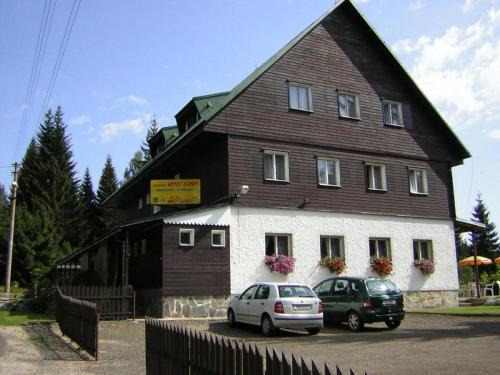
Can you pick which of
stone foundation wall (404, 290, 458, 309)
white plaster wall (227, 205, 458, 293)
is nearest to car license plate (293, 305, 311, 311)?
white plaster wall (227, 205, 458, 293)

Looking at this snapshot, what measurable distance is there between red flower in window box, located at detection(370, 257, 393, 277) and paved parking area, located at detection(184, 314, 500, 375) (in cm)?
524

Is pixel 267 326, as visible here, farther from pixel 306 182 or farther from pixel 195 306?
pixel 306 182

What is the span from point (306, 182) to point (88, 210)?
1736 inches

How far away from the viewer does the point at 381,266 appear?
2473 cm

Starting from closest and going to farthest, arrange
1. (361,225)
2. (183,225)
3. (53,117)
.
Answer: (183,225)
(361,225)
(53,117)

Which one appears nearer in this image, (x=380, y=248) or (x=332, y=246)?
(x=332, y=246)

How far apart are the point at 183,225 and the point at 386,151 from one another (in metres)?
11.6

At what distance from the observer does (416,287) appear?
1022 inches

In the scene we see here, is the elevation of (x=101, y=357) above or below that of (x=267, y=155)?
below

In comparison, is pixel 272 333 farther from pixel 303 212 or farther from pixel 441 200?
pixel 441 200

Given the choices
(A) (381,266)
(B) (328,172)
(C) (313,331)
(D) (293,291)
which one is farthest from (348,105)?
(C) (313,331)

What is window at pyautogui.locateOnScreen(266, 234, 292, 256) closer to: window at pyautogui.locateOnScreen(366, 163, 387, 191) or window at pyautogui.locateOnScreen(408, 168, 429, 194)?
window at pyautogui.locateOnScreen(366, 163, 387, 191)

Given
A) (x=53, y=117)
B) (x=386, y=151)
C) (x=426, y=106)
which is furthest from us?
(x=53, y=117)

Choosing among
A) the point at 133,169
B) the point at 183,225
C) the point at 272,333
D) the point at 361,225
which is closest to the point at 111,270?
the point at 183,225
